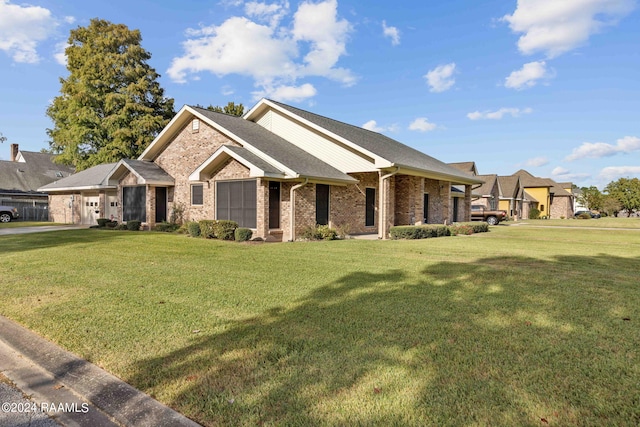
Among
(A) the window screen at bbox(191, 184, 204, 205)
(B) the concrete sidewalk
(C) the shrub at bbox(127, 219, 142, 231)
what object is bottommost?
(B) the concrete sidewalk

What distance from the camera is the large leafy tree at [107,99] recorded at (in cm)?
3198

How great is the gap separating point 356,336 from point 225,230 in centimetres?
1114

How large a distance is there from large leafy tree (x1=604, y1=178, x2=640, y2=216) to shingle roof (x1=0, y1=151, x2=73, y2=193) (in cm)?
8599

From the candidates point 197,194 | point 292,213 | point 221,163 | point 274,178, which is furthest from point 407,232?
point 197,194

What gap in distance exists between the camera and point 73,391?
10.5 ft

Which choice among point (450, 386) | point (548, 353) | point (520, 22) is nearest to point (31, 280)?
point (450, 386)

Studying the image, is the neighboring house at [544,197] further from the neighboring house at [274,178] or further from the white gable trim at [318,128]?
the white gable trim at [318,128]

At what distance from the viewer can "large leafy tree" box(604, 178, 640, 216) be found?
210 feet

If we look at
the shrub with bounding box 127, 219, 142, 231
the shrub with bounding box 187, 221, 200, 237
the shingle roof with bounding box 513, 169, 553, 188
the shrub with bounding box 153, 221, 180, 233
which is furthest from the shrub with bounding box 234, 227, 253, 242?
the shingle roof with bounding box 513, 169, 553, 188

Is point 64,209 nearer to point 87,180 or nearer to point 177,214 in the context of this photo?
point 87,180

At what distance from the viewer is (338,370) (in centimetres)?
336

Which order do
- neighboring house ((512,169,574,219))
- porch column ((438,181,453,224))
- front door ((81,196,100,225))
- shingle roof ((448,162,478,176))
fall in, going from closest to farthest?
porch column ((438,181,453,224))
front door ((81,196,100,225))
shingle roof ((448,162,478,176))
neighboring house ((512,169,574,219))

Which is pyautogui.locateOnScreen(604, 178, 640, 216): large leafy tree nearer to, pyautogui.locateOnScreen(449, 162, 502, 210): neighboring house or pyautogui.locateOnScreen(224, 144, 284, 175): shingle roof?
pyautogui.locateOnScreen(449, 162, 502, 210): neighboring house

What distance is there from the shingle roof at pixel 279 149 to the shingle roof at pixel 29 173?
1002 inches
